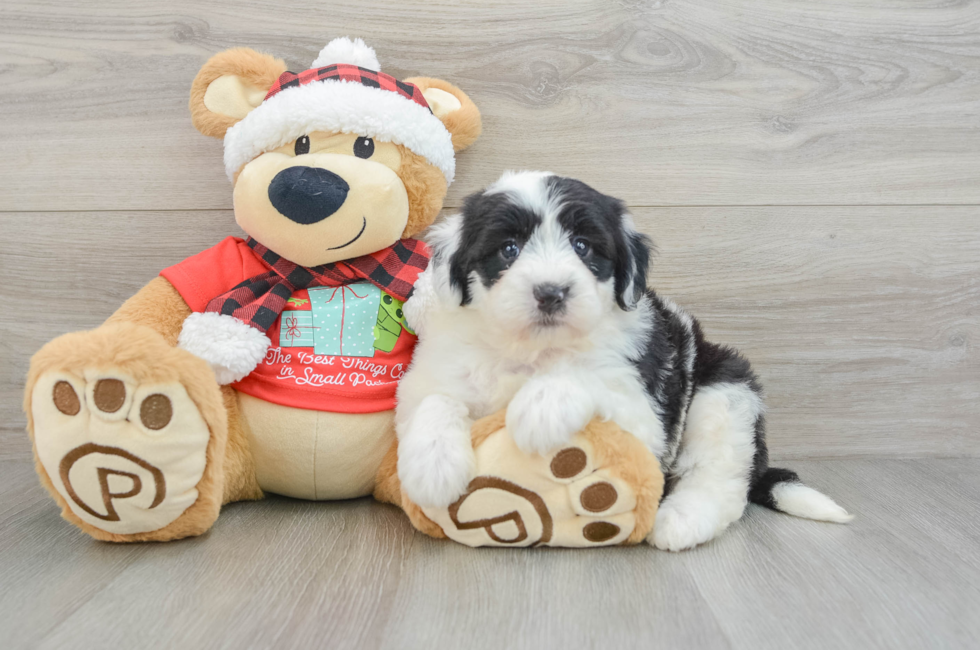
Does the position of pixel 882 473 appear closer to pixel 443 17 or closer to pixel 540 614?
pixel 540 614

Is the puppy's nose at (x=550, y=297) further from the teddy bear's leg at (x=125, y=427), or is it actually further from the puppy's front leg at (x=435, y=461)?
the teddy bear's leg at (x=125, y=427)

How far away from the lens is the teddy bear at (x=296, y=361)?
4.58 feet

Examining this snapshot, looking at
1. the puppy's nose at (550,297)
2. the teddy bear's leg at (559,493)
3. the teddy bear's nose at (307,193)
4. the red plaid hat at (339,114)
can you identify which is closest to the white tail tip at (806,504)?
the teddy bear's leg at (559,493)

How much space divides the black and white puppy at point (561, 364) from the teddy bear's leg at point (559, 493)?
0.05 meters

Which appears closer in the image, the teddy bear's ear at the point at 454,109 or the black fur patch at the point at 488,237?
the black fur patch at the point at 488,237

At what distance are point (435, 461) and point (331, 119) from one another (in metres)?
0.87

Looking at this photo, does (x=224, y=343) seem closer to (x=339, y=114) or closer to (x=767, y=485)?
(x=339, y=114)

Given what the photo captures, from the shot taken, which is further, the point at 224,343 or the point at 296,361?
the point at 296,361

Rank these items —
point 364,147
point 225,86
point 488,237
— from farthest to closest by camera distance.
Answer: point 225,86, point 364,147, point 488,237

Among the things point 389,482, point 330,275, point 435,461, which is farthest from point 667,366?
point 330,275

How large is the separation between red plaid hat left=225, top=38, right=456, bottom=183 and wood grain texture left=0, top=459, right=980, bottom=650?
94cm

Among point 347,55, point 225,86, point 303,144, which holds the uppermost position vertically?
point 347,55

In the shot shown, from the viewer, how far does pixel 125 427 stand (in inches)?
54.5

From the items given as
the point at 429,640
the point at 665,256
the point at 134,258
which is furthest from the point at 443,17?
the point at 429,640
